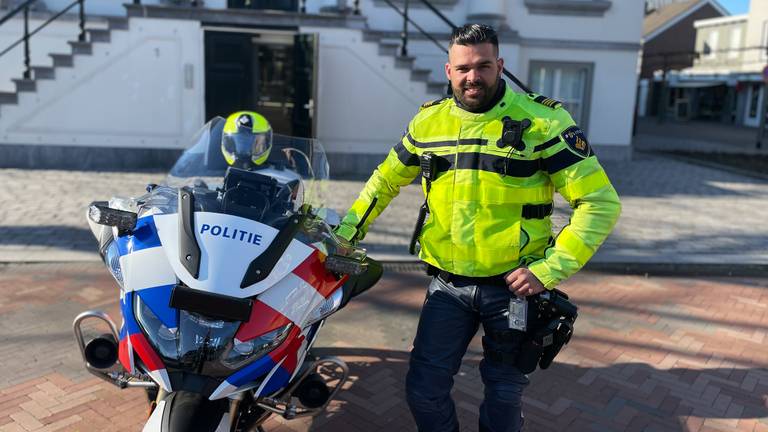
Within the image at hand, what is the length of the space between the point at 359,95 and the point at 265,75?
187 cm

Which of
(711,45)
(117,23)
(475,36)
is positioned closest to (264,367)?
(475,36)

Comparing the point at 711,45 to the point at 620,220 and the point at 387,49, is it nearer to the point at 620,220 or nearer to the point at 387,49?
the point at 387,49

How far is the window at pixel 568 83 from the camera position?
1402 centimetres

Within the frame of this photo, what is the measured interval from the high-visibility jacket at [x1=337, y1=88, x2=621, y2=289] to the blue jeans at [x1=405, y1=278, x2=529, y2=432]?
12cm

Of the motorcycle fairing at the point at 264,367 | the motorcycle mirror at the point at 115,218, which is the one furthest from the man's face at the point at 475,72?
the motorcycle mirror at the point at 115,218

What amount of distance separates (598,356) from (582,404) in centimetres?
73

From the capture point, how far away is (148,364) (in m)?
2.14

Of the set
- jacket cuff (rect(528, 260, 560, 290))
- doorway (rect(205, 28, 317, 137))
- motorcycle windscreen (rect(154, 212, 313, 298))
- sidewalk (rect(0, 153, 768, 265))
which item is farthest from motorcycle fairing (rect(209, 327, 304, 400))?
doorway (rect(205, 28, 317, 137))

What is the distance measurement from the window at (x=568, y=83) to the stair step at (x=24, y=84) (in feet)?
31.9

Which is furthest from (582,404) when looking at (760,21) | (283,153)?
(760,21)

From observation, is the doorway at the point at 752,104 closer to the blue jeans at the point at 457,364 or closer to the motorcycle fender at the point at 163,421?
the blue jeans at the point at 457,364

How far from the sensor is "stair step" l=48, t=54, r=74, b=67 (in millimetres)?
10469

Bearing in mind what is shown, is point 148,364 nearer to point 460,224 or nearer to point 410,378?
point 410,378

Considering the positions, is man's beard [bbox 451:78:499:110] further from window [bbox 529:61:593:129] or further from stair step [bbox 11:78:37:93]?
window [bbox 529:61:593:129]
